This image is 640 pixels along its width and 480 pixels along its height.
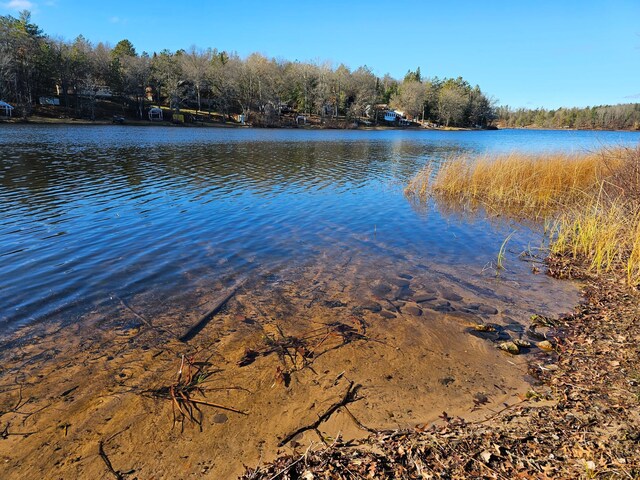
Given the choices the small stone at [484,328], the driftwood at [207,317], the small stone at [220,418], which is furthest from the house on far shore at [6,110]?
the small stone at [484,328]

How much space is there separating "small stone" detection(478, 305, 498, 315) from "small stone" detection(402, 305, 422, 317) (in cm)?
110

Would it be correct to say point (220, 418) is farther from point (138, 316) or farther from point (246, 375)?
point (138, 316)

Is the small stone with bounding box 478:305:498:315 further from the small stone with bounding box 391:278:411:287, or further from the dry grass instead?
the dry grass

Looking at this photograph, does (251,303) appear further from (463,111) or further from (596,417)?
(463,111)

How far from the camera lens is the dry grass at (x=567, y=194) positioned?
25.2 feet

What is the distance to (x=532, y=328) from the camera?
5730 mm

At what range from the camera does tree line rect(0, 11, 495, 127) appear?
67.2 m

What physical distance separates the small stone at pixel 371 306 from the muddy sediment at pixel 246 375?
0.12 feet

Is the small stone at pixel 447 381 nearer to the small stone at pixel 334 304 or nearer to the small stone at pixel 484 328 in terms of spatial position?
the small stone at pixel 484 328

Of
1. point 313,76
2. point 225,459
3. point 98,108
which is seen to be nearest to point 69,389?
point 225,459

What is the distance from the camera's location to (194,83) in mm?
88500

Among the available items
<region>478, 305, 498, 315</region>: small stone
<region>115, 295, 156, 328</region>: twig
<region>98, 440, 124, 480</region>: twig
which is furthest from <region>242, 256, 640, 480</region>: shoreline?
<region>115, 295, 156, 328</region>: twig

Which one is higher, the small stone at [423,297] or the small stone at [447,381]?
the small stone at [447,381]

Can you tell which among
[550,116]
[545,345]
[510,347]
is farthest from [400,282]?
[550,116]
